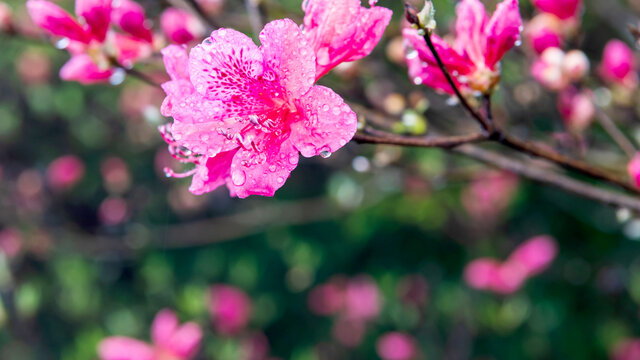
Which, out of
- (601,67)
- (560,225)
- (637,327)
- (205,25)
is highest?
(205,25)

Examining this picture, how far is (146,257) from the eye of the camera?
118 inches

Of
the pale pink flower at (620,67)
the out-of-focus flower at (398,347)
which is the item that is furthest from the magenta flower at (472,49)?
the out-of-focus flower at (398,347)

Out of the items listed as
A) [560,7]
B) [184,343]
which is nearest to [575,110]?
[560,7]

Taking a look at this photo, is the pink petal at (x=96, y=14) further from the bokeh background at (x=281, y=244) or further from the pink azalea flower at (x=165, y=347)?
the bokeh background at (x=281, y=244)

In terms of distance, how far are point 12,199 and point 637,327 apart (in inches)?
129

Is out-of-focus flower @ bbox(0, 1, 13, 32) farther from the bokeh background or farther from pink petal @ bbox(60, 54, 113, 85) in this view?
the bokeh background

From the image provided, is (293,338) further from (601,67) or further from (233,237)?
(601,67)

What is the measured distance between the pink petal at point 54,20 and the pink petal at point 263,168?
0.49m

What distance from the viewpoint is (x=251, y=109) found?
917 mm

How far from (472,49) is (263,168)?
1.32 ft

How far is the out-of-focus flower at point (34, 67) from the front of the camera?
3.15 metres

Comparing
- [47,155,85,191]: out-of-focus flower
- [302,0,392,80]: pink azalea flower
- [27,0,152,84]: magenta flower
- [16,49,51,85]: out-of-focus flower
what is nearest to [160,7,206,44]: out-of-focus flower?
[27,0,152,84]: magenta flower

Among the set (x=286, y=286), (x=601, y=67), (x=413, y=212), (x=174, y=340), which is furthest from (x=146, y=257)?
(x=601, y=67)

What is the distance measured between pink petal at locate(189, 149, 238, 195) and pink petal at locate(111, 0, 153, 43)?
0.45 metres
